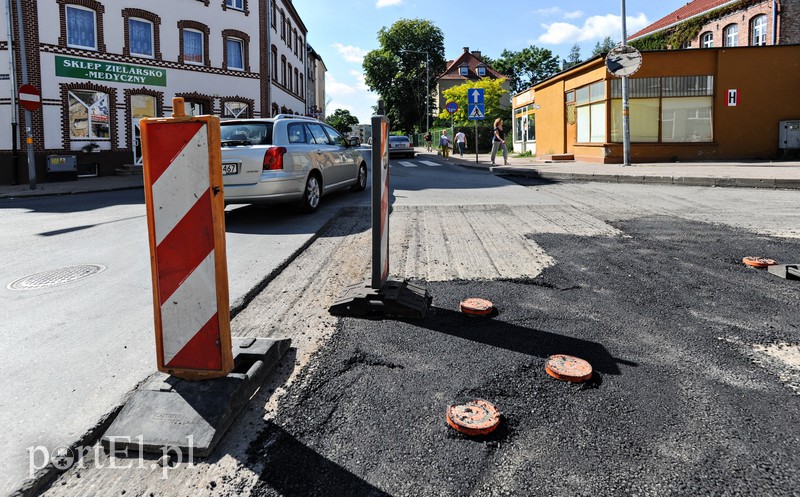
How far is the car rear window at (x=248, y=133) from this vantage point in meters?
8.96

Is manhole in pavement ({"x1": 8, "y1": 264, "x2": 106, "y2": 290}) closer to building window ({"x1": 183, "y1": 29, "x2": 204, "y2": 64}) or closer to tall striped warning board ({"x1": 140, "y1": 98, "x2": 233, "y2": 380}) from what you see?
tall striped warning board ({"x1": 140, "y1": 98, "x2": 233, "y2": 380})

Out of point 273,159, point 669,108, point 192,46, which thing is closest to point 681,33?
point 669,108

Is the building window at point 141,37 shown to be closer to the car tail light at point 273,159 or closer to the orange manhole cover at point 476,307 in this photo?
the car tail light at point 273,159

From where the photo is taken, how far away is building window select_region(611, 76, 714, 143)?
2266 centimetres

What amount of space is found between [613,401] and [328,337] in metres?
1.85

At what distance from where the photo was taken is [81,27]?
23.2m

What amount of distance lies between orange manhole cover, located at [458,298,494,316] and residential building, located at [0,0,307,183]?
19.7m

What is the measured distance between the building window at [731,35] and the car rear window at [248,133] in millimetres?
33162

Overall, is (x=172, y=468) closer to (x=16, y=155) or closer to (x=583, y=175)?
(x=583, y=175)

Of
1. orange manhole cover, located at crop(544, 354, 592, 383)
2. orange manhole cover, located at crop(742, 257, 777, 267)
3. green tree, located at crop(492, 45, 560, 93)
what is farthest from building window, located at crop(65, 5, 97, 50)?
green tree, located at crop(492, 45, 560, 93)

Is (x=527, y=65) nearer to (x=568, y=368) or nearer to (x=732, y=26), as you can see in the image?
(x=732, y=26)

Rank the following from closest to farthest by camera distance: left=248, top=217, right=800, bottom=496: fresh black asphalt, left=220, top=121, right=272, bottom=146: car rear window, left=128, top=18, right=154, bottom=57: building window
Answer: left=248, top=217, right=800, bottom=496: fresh black asphalt
left=220, top=121, right=272, bottom=146: car rear window
left=128, top=18, right=154, bottom=57: building window

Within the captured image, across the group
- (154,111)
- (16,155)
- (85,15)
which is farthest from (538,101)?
(16,155)

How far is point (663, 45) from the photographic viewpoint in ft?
115
